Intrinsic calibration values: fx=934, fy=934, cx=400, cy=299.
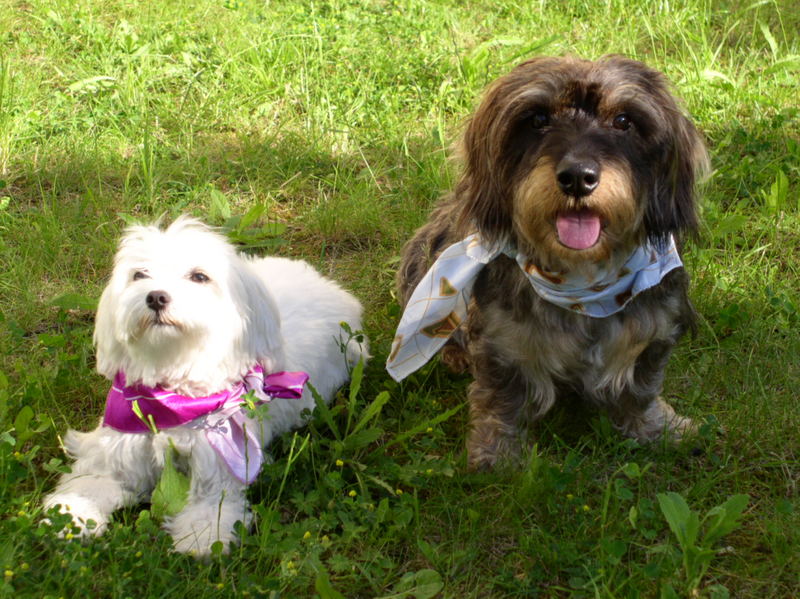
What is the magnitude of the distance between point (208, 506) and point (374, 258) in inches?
70.7

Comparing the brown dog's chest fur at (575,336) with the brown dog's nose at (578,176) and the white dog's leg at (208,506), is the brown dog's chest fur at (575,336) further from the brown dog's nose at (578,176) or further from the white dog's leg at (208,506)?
the white dog's leg at (208,506)

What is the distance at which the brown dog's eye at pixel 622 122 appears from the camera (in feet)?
8.77

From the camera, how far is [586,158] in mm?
2545

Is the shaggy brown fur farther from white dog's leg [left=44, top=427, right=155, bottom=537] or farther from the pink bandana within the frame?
white dog's leg [left=44, top=427, right=155, bottom=537]

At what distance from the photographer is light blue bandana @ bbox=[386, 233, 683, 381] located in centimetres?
285

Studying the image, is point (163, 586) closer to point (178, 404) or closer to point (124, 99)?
point (178, 404)

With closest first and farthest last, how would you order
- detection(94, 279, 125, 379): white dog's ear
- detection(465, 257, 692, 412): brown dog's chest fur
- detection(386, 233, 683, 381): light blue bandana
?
detection(94, 279, 125, 379): white dog's ear
detection(386, 233, 683, 381): light blue bandana
detection(465, 257, 692, 412): brown dog's chest fur

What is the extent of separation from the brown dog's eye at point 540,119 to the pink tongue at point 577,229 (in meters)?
0.28

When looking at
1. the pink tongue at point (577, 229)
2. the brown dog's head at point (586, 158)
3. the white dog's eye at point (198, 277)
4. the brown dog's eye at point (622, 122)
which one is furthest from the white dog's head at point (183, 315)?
the brown dog's eye at point (622, 122)

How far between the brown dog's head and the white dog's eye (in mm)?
904

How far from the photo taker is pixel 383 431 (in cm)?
314

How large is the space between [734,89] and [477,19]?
179 cm

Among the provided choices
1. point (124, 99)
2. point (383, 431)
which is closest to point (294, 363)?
point (383, 431)

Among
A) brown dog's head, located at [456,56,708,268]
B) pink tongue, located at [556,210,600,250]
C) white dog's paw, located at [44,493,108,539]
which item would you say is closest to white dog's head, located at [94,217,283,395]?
white dog's paw, located at [44,493,108,539]
